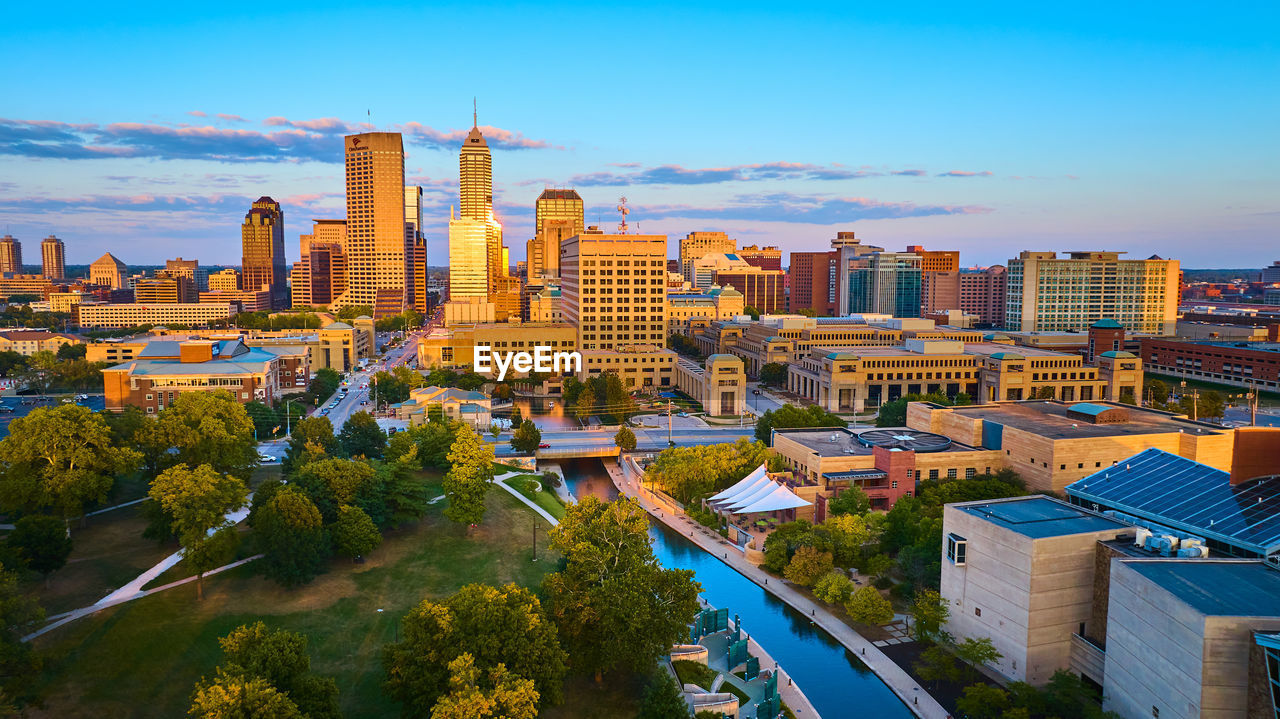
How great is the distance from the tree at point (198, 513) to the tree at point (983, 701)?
38005mm

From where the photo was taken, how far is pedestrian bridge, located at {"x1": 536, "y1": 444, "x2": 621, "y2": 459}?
7944 cm

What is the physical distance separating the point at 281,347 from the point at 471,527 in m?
77.5

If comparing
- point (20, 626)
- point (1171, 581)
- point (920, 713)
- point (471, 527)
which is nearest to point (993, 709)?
point (920, 713)

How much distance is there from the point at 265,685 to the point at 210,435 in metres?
35.8

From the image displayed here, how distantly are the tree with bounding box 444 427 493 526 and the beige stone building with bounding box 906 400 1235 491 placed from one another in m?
37.9

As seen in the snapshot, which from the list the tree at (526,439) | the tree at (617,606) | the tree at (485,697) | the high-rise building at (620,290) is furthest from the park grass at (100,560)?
the high-rise building at (620,290)

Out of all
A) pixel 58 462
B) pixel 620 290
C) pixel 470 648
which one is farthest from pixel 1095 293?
pixel 58 462

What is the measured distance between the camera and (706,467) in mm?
64938

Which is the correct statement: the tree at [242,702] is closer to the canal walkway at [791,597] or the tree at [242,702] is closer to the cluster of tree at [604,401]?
the canal walkway at [791,597]

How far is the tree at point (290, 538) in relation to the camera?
4291cm

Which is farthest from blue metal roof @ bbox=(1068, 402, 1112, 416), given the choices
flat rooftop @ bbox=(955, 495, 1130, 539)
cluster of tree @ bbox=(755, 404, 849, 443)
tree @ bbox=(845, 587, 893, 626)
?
tree @ bbox=(845, 587, 893, 626)

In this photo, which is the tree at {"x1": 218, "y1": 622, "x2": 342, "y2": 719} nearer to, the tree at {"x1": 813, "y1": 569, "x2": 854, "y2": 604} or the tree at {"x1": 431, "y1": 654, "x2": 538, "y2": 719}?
the tree at {"x1": 431, "y1": 654, "x2": 538, "y2": 719}

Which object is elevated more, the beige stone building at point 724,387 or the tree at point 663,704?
the beige stone building at point 724,387

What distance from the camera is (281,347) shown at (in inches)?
4680
